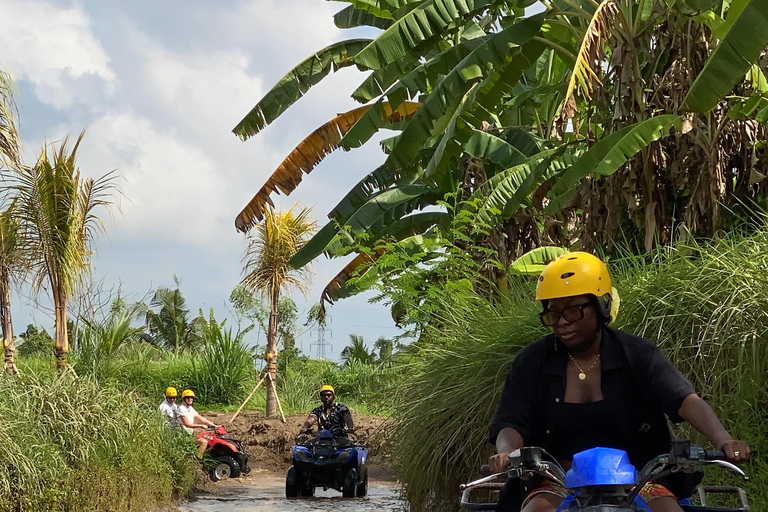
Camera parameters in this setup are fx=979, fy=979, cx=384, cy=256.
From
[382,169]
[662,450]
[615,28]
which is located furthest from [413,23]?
[662,450]

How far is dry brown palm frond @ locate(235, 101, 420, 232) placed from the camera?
18.1 m

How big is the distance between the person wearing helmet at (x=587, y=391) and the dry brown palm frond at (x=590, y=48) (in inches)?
240

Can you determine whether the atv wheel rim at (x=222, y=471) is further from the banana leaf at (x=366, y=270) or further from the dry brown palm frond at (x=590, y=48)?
the dry brown palm frond at (x=590, y=48)

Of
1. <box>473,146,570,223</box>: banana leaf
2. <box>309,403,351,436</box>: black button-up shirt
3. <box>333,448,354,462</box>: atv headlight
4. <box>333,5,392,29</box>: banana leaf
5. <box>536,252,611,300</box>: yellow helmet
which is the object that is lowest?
<box>333,448,354,462</box>: atv headlight

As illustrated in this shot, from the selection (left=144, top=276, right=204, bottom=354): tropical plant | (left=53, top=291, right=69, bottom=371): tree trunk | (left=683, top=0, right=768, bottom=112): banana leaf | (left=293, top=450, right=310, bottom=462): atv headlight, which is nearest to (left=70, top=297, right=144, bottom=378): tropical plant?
(left=53, top=291, right=69, bottom=371): tree trunk

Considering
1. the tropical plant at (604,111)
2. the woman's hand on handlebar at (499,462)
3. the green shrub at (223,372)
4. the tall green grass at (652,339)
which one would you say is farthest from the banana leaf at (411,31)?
the green shrub at (223,372)

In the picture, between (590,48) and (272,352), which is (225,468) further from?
(590,48)

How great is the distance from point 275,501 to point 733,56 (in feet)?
35.0

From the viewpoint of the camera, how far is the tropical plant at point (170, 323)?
1993 inches

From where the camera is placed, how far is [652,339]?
7.16 meters

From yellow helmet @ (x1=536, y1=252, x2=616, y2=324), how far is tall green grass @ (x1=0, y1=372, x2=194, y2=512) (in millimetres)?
7431

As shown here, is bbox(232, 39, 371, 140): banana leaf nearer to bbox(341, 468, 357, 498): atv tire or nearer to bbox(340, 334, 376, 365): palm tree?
bbox(341, 468, 357, 498): atv tire

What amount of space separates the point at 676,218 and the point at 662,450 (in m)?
7.49

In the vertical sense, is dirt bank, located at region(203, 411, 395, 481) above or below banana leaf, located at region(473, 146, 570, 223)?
below
